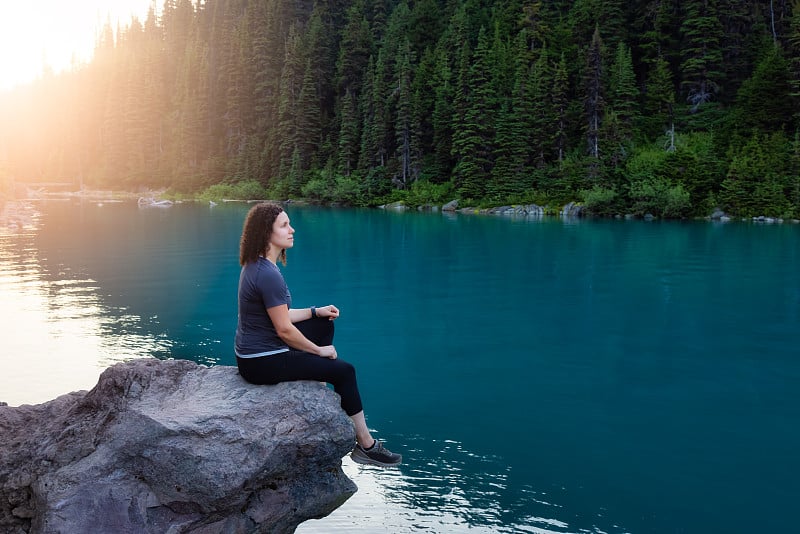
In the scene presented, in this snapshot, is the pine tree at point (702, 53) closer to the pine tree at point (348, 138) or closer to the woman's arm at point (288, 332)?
the pine tree at point (348, 138)

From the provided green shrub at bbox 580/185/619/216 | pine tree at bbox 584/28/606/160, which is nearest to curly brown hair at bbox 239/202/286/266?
green shrub at bbox 580/185/619/216

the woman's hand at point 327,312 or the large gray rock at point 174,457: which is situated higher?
the woman's hand at point 327,312

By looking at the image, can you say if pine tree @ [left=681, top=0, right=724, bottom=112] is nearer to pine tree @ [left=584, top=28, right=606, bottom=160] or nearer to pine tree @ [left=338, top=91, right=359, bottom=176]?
pine tree @ [left=584, top=28, right=606, bottom=160]

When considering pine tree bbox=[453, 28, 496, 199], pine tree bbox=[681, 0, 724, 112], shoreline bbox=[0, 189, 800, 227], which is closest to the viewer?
shoreline bbox=[0, 189, 800, 227]

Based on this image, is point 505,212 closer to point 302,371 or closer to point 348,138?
point 348,138

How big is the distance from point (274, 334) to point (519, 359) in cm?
713

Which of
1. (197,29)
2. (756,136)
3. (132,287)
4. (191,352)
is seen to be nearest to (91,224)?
(132,287)

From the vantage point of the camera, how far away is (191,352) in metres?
11.6

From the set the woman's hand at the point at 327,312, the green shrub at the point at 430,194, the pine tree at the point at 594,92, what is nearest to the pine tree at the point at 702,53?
the pine tree at the point at 594,92

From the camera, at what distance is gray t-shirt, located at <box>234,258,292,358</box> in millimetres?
5270

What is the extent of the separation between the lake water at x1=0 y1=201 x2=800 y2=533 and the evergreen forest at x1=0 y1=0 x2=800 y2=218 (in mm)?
22571

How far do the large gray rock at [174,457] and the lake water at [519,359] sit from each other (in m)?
0.95

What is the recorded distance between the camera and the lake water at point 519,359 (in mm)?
6512

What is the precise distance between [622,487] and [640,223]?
3776 cm
